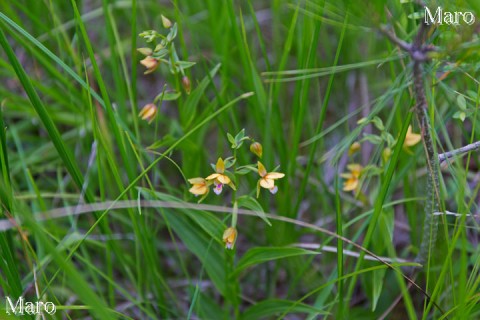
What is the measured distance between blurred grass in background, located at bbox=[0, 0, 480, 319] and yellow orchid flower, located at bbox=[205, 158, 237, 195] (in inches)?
3.6

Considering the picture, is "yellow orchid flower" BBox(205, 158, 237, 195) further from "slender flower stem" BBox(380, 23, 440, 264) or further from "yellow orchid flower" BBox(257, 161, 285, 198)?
"slender flower stem" BBox(380, 23, 440, 264)

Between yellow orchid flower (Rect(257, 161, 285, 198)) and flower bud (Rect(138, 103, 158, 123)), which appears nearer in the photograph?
yellow orchid flower (Rect(257, 161, 285, 198))

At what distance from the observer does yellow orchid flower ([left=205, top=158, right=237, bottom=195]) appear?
44.2 inches

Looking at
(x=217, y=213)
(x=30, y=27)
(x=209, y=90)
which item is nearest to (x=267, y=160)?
(x=217, y=213)

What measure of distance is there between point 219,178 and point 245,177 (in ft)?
1.69

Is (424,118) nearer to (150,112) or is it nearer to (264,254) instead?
(264,254)

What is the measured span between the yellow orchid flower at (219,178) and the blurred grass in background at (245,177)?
9 cm

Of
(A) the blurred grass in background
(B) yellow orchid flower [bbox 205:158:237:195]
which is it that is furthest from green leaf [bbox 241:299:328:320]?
(B) yellow orchid flower [bbox 205:158:237:195]

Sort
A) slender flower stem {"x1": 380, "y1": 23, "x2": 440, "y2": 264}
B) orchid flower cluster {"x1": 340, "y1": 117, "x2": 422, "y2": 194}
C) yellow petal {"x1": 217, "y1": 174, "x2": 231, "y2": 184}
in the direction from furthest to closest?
orchid flower cluster {"x1": 340, "y1": 117, "x2": 422, "y2": 194} → yellow petal {"x1": 217, "y1": 174, "x2": 231, "y2": 184} → slender flower stem {"x1": 380, "y1": 23, "x2": 440, "y2": 264}

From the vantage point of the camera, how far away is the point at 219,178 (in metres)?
1.12

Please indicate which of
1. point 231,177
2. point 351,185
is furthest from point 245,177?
point 231,177

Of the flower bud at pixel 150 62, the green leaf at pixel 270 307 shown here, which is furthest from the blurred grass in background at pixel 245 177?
the flower bud at pixel 150 62

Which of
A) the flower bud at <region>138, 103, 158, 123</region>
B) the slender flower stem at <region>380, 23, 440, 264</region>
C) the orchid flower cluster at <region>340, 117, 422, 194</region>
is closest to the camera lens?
the slender flower stem at <region>380, 23, 440, 264</region>

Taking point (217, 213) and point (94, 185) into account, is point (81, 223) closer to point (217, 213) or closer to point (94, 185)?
point (94, 185)
